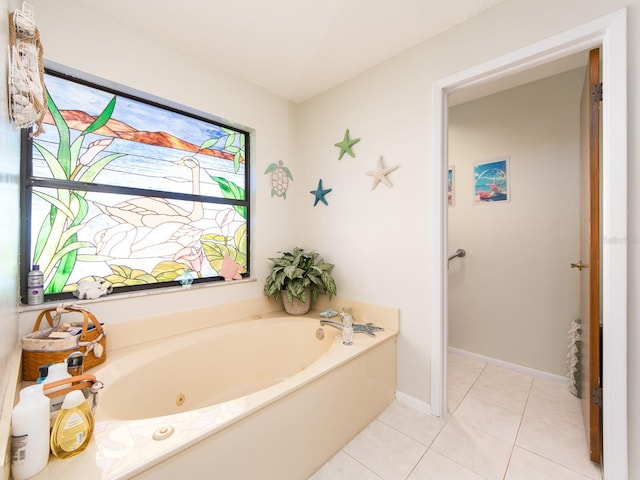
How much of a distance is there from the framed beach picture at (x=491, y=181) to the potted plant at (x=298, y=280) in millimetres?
1504

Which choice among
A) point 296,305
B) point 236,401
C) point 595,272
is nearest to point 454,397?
point 595,272

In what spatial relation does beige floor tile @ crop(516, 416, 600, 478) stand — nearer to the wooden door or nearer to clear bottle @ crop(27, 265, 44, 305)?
the wooden door

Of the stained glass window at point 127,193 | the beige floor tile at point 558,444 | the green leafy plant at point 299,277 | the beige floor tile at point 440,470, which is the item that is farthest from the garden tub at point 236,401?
the beige floor tile at point 558,444

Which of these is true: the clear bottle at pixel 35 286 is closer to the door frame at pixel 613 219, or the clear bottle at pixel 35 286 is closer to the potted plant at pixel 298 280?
the potted plant at pixel 298 280

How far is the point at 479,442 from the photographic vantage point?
4.84ft

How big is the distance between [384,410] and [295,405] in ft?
2.77

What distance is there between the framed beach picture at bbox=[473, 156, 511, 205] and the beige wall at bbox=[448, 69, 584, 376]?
0.14 ft

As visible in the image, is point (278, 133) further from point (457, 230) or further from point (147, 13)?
point (457, 230)

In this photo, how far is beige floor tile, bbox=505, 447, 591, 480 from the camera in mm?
1255

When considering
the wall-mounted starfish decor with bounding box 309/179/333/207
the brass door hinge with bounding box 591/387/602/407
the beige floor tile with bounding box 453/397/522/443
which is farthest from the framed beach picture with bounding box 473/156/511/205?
the beige floor tile with bounding box 453/397/522/443

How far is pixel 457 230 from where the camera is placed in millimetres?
2598

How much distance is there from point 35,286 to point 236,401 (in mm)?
1172

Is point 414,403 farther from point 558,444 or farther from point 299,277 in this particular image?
point 299,277

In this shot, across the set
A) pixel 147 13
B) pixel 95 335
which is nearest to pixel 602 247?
pixel 95 335
